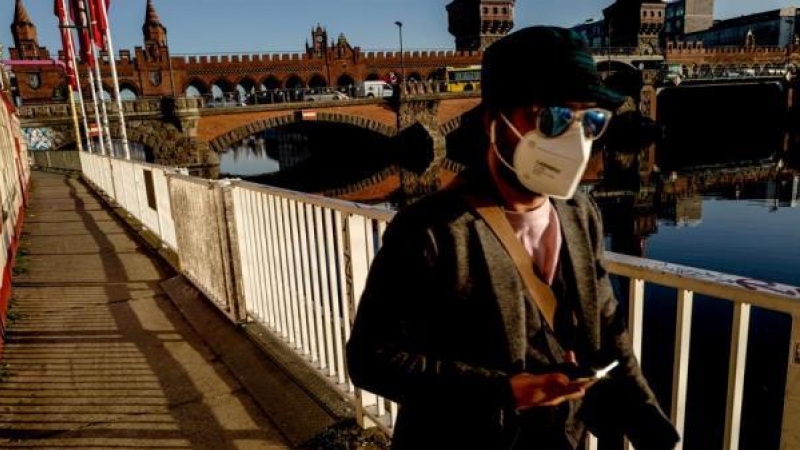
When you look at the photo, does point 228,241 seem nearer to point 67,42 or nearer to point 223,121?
point 67,42

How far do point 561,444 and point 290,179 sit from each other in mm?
35210

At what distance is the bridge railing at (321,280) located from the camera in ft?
4.62

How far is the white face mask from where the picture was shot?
47.7 inches

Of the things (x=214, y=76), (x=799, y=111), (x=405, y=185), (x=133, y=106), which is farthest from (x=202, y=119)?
(x=799, y=111)

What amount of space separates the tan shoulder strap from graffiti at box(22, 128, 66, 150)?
3351cm

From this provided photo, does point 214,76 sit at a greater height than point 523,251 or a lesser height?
greater

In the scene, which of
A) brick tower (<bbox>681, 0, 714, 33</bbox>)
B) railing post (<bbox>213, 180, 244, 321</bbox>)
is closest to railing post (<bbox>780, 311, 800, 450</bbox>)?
railing post (<bbox>213, 180, 244, 321</bbox>)

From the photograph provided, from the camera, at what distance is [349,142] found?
52969 mm

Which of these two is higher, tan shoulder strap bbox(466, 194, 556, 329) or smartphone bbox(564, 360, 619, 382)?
tan shoulder strap bbox(466, 194, 556, 329)

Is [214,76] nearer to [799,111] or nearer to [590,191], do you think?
[590,191]

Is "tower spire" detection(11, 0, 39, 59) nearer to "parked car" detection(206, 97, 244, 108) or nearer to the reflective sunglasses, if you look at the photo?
"parked car" detection(206, 97, 244, 108)

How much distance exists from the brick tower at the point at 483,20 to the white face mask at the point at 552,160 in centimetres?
6708

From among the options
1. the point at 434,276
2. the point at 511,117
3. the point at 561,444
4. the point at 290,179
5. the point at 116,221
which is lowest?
the point at 290,179

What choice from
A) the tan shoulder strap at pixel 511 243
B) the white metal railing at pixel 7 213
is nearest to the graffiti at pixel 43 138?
the white metal railing at pixel 7 213
